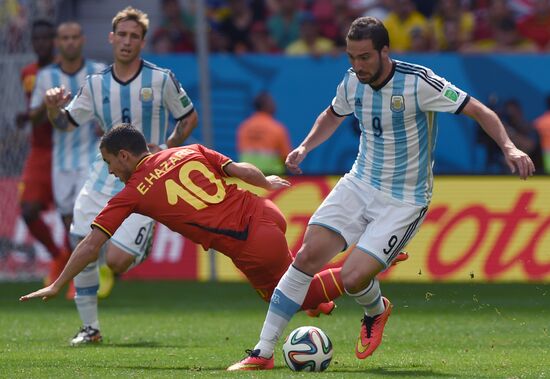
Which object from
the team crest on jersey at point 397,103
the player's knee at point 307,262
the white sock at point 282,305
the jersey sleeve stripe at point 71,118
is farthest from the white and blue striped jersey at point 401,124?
the jersey sleeve stripe at point 71,118

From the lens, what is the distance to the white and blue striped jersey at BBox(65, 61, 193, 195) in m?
9.51

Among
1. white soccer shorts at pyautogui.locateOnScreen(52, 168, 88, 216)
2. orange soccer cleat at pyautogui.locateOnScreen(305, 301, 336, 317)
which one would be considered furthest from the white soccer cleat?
white soccer shorts at pyautogui.locateOnScreen(52, 168, 88, 216)

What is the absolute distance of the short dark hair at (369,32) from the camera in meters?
7.38

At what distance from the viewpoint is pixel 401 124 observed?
766cm

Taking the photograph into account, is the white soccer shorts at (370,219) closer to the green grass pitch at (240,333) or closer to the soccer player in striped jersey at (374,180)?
the soccer player in striped jersey at (374,180)

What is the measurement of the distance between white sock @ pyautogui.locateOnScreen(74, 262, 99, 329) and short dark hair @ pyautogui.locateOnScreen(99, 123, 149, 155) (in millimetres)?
1789

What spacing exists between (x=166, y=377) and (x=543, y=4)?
11.9 metres

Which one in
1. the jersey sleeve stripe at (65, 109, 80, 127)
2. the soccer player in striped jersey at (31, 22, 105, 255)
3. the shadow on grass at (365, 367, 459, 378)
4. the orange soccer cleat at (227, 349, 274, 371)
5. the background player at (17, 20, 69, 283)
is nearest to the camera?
the shadow on grass at (365, 367, 459, 378)

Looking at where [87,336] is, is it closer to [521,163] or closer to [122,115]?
[122,115]

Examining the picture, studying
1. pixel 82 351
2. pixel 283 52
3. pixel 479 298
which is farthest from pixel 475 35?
pixel 82 351

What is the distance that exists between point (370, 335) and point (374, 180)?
94 cm

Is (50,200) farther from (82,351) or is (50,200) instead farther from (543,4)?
(543,4)

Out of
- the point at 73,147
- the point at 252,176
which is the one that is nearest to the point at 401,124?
the point at 252,176

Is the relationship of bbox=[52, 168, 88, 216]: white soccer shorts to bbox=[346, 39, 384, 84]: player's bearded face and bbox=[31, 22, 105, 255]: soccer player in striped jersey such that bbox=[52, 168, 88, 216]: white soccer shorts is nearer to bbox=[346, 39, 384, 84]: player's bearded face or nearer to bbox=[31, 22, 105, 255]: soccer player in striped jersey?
bbox=[31, 22, 105, 255]: soccer player in striped jersey
